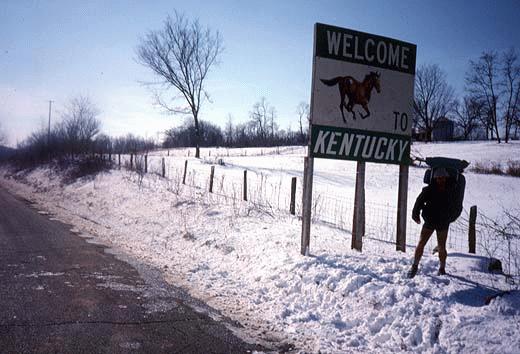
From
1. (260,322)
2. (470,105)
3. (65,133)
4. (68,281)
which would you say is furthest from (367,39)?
(470,105)

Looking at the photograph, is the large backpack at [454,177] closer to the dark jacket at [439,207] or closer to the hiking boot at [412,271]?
the dark jacket at [439,207]

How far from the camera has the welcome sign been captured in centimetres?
670

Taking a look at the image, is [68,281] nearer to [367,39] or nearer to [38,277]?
[38,277]

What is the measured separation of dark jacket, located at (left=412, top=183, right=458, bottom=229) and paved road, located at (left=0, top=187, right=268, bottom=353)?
3.08 metres

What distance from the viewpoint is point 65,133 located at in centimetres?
4209

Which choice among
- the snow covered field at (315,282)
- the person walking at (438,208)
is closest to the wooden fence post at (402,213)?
the snow covered field at (315,282)

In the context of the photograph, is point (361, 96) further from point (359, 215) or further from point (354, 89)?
point (359, 215)

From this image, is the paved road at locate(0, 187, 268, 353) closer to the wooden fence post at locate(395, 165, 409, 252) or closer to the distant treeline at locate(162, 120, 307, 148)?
the wooden fence post at locate(395, 165, 409, 252)

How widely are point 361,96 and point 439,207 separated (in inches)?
102

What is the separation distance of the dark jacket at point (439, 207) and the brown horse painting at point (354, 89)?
2170mm

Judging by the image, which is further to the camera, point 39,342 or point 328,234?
point 328,234

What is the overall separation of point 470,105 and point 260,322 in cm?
6912

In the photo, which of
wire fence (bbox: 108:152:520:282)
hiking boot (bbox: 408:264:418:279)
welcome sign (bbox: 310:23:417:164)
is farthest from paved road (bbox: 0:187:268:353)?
wire fence (bbox: 108:152:520:282)

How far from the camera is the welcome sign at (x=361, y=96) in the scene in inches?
264
